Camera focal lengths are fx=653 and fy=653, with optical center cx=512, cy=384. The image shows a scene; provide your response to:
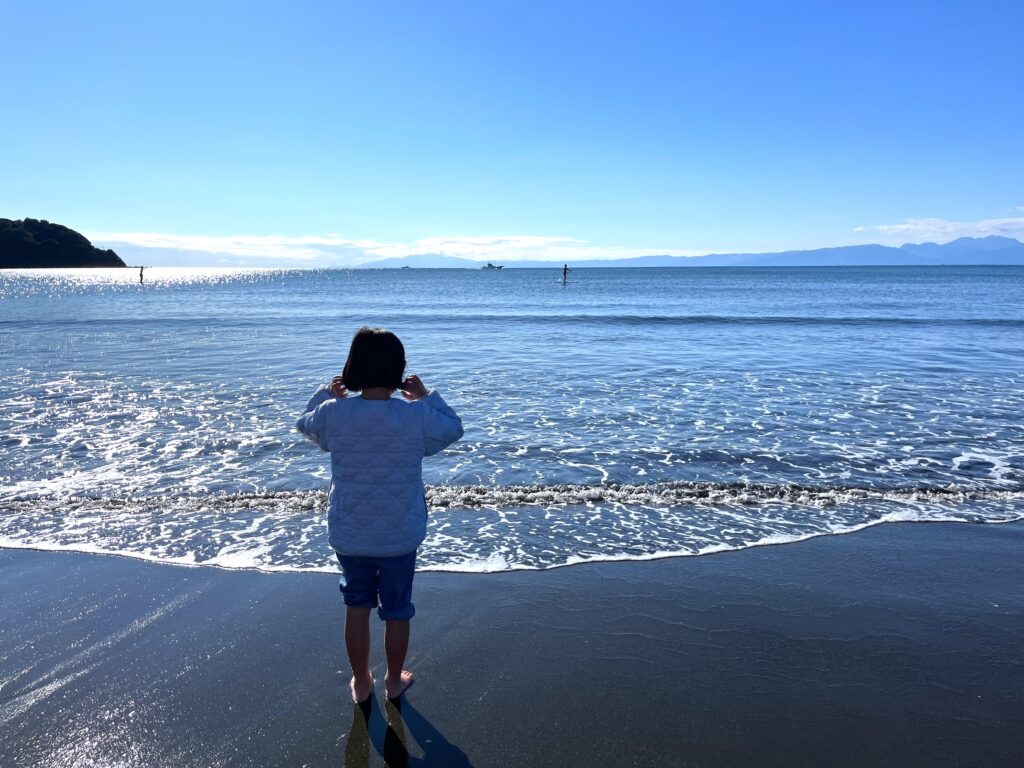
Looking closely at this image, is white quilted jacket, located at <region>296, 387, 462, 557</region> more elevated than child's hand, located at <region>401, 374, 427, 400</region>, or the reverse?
child's hand, located at <region>401, 374, 427, 400</region>

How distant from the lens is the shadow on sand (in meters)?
3.26

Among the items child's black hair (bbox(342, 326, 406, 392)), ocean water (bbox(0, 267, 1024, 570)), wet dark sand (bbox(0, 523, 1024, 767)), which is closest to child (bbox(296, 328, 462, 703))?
child's black hair (bbox(342, 326, 406, 392))

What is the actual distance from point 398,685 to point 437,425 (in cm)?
156

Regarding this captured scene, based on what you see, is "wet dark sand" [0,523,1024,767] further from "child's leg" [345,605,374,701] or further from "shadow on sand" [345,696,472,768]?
"child's leg" [345,605,374,701]

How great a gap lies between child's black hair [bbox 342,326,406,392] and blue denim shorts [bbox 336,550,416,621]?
961mm

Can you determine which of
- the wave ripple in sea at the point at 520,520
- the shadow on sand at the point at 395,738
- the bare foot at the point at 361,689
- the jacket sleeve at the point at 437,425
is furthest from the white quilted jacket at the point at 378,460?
the wave ripple in sea at the point at 520,520

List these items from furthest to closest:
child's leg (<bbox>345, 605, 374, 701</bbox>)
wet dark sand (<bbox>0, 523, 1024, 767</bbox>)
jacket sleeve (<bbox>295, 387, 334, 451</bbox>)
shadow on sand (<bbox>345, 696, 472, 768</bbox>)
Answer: child's leg (<bbox>345, 605, 374, 701</bbox>) < jacket sleeve (<bbox>295, 387, 334, 451</bbox>) < wet dark sand (<bbox>0, 523, 1024, 767</bbox>) < shadow on sand (<bbox>345, 696, 472, 768</bbox>)

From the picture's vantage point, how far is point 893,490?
783 centimetres

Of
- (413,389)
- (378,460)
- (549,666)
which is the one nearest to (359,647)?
(378,460)

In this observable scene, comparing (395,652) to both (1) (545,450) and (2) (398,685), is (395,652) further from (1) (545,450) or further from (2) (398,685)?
(1) (545,450)

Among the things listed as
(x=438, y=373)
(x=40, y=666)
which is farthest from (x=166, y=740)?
(x=438, y=373)

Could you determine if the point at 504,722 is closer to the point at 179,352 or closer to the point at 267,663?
the point at 267,663

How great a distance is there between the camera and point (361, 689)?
3.67 metres

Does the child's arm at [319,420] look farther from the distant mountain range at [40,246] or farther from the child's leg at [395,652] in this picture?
the distant mountain range at [40,246]
